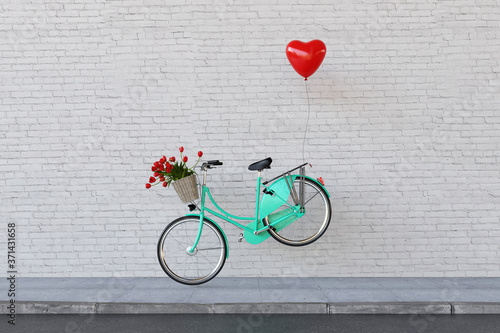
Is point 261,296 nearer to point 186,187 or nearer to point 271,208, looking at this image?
point 271,208

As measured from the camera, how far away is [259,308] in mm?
3762

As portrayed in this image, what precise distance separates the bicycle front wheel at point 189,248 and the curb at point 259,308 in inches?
23.5

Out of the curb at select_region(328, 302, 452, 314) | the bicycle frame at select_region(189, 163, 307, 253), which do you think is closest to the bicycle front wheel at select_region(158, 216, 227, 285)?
the bicycle frame at select_region(189, 163, 307, 253)

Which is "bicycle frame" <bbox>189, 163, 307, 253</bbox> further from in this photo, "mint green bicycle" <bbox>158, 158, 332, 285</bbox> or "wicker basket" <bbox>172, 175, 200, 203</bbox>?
"wicker basket" <bbox>172, 175, 200, 203</bbox>

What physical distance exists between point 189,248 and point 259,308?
98 centimetres

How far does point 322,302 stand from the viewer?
3.82m

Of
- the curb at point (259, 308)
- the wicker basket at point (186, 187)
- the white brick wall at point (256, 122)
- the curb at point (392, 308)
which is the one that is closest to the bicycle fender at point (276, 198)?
the white brick wall at point (256, 122)

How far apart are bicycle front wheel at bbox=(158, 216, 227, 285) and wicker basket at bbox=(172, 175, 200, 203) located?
0.82 feet


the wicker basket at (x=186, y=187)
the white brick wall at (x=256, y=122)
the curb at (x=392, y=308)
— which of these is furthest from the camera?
the white brick wall at (x=256, y=122)

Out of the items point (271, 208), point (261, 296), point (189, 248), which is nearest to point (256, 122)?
point (271, 208)

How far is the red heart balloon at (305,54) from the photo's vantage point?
4.36 meters

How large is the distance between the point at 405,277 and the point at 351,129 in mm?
1782

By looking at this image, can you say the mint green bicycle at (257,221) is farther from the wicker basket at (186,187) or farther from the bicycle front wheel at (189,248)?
the wicker basket at (186,187)

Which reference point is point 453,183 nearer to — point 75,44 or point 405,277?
point 405,277
